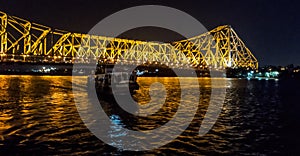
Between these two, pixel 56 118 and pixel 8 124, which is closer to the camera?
pixel 8 124

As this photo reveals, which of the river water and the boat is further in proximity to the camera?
the boat

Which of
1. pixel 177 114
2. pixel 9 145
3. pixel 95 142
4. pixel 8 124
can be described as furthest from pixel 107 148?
pixel 177 114

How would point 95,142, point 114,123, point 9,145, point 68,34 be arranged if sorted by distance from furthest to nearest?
point 68,34
point 114,123
point 95,142
point 9,145

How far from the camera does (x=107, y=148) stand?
37.3 ft

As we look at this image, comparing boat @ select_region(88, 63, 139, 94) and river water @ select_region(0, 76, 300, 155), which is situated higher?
boat @ select_region(88, 63, 139, 94)

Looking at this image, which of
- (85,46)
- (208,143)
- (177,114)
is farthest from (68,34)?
(208,143)

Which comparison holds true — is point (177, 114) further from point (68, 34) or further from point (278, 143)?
point (68, 34)

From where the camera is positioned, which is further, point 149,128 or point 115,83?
point 115,83

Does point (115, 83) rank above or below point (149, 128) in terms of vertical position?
above

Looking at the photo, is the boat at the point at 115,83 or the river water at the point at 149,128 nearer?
the river water at the point at 149,128

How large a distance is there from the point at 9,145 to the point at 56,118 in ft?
20.1

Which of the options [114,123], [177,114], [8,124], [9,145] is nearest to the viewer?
[9,145]

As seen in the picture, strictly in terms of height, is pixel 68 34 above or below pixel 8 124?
above

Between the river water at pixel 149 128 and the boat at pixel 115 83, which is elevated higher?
the boat at pixel 115 83
